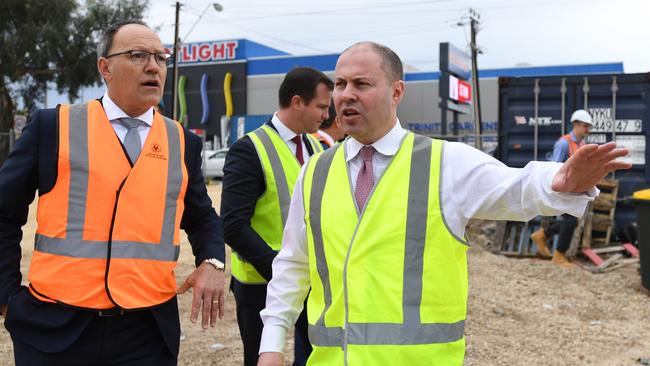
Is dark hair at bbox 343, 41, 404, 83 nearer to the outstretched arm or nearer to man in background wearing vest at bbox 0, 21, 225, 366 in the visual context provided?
the outstretched arm

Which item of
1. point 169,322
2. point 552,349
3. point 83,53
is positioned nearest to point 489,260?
point 552,349

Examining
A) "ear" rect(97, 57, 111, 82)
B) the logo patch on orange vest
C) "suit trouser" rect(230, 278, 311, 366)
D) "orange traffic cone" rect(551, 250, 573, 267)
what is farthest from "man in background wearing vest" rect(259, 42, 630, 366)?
"orange traffic cone" rect(551, 250, 573, 267)

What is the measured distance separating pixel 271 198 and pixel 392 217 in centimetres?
151

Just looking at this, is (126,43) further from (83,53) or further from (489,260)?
(83,53)

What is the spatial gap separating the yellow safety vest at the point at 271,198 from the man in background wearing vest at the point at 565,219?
689cm

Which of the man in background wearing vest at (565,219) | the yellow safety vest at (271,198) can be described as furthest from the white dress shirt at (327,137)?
the man in background wearing vest at (565,219)

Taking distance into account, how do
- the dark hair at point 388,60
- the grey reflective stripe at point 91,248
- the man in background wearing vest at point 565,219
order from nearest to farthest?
the dark hair at point 388,60 → the grey reflective stripe at point 91,248 → the man in background wearing vest at point 565,219

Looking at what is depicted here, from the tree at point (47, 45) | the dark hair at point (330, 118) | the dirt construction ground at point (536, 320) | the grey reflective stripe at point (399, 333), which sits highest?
the tree at point (47, 45)

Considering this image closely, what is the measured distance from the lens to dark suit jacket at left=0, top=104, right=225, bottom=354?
2.58 metres

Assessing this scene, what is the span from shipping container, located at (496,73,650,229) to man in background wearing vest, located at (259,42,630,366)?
9.20 metres

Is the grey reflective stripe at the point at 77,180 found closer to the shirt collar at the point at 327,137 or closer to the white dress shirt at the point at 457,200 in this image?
the white dress shirt at the point at 457,200

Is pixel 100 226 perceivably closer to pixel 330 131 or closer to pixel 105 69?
pixel 105 69

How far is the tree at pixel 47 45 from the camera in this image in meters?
32.2

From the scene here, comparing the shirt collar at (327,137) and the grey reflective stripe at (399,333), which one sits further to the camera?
the shirt collar at (327,137)
